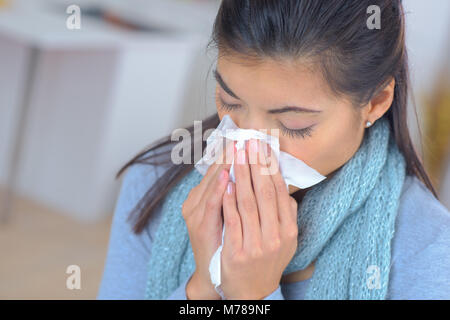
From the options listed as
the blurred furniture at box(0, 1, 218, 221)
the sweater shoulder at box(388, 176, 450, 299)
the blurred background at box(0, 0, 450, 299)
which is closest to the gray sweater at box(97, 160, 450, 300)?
the sweater shoulder at box(388, 176, 450, 299)

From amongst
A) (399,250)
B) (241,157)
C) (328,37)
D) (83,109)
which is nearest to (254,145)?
(241,157)

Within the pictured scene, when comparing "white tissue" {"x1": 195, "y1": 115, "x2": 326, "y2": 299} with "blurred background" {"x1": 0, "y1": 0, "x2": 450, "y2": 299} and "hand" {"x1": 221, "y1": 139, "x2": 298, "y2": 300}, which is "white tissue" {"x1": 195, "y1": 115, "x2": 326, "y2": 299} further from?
"blurred background" {"x1": 0, "y1": 0, "x2": 450, "y2": 299}

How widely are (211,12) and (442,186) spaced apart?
4.89 ft

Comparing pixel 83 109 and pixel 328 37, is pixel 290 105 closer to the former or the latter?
pixel 328 37

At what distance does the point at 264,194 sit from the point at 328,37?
0.79 ft

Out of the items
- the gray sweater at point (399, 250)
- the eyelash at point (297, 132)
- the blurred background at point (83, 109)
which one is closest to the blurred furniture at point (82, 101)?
the blurred background at point (83, 109)

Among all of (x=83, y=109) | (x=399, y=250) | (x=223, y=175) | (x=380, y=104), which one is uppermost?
(x=83, y=109)

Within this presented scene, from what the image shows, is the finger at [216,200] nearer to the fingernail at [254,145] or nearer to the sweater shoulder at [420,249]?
the fingernail at [254,145]

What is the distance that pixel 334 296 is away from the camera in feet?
3.33

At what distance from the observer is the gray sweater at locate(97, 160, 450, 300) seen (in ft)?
3.02

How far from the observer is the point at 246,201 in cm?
93

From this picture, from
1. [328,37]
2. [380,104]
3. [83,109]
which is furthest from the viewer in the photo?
[83,109]

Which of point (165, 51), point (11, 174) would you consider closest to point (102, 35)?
point (165, 51)

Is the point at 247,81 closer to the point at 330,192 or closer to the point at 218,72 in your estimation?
the point at 218,72
